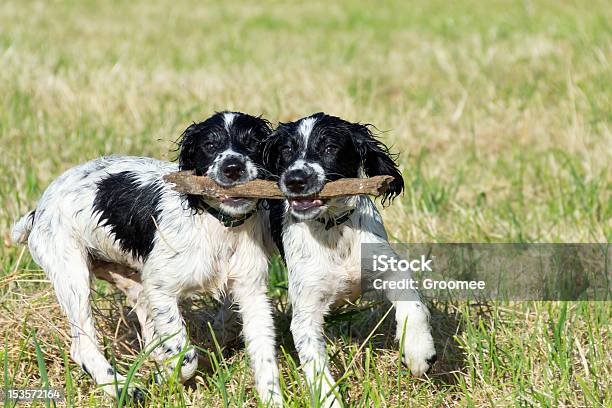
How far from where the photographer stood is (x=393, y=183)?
4.67 m

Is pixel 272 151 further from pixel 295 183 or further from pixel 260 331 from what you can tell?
pixel 260 331

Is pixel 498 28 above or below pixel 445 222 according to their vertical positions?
above

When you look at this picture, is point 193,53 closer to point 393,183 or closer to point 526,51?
point 526,51

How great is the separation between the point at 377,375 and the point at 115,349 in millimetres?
1500

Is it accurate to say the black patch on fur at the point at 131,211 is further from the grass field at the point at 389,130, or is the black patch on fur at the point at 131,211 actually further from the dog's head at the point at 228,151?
the grass field at the point at 389,130

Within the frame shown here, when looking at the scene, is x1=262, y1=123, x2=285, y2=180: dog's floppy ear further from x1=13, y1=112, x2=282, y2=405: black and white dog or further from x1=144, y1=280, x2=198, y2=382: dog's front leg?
x1=144, y1=280, x2=198, y2=382: dog's front leg

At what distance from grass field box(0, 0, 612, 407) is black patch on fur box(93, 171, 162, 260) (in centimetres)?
52

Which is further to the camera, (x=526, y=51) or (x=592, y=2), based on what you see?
(x=592, y=2)

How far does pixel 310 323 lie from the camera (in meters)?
4.55

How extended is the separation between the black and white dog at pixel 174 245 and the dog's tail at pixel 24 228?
21cm

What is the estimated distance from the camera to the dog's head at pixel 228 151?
452 centimetres

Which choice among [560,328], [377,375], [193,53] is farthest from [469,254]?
[193,53]

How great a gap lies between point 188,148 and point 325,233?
80 cm

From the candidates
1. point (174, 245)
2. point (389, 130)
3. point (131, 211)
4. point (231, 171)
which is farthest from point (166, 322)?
point (389, 130)
